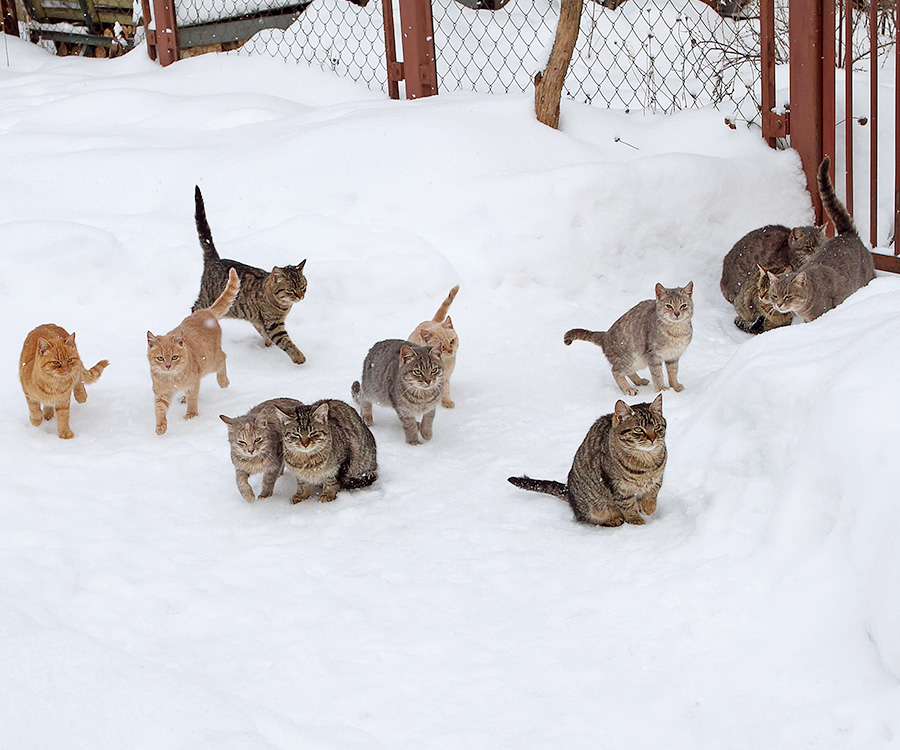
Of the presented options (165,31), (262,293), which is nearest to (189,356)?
(262,293)

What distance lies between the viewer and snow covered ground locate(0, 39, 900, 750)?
9.60 ft

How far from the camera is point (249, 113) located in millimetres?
8984

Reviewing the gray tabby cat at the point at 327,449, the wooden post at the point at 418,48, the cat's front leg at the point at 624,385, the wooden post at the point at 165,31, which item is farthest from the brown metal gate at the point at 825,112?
the wooden post at the point at 165,31

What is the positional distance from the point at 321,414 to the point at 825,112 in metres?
5.22

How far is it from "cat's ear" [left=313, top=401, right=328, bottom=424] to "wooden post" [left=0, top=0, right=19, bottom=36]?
415 inches

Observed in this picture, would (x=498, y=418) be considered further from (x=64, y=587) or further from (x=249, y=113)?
(x=249, y=113)

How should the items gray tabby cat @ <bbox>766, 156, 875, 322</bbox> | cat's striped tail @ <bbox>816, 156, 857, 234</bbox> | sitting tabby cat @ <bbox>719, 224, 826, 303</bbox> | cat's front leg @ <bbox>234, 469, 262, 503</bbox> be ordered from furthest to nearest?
sitting tabby cat @ <bbox>719, 224, 826, 303</bbox> < cat's striped tail @ <bbox>816, 156, 857, 234</bbox> < gray tabby cat @ <bbox>766, 156, 875, 322</bbox> < cat's front leg @ <bbox>234, 469, 262, 503</bbox>

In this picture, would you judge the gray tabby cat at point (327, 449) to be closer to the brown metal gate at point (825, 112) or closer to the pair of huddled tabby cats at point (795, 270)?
the pair of huddled tabby cats at point (795, 270)

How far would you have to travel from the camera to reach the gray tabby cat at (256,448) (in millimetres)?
4492

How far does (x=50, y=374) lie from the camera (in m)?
5.14

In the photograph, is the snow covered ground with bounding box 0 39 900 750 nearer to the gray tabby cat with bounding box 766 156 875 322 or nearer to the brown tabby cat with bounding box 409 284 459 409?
the brown tabby cat with bounding box 409 284 459 409

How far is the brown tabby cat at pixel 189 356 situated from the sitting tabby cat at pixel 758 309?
11.5ft

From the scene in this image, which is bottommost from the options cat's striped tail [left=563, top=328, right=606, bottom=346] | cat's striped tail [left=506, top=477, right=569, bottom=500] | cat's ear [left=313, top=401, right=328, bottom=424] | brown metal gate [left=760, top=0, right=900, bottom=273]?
cat's striped tail [left=506, top=477, right=569, bottom=500]

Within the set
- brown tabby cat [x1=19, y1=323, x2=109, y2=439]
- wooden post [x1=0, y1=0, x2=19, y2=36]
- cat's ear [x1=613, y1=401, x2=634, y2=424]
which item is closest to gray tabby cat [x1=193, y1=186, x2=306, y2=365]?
brown tabby cat [x1=19, y1=323, x2=109, y2=439]
